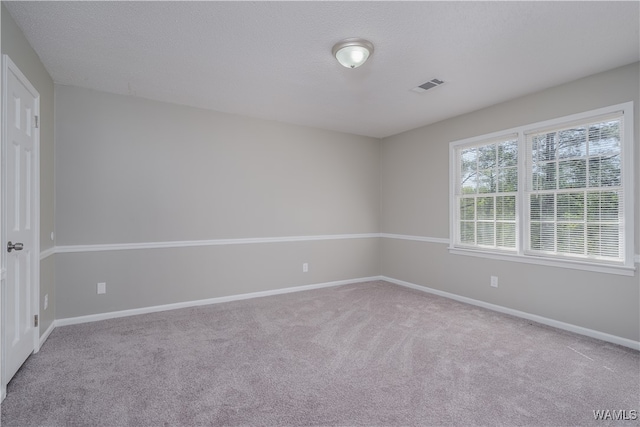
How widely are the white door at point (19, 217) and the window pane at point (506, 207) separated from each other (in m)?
4.66

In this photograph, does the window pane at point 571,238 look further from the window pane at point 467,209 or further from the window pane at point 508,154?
the window pane at point 467,209

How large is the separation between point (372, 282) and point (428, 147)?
2.37 metres

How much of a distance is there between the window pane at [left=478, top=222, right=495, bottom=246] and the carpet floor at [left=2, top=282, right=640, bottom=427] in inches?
37.2

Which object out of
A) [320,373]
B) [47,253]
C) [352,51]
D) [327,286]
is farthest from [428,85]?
[47,253]

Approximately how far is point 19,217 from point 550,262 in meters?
4.82

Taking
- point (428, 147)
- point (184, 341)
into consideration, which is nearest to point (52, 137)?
point (184, 341)

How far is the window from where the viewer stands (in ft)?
9.64

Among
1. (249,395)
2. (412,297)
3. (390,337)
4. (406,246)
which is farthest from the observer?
(406,246)

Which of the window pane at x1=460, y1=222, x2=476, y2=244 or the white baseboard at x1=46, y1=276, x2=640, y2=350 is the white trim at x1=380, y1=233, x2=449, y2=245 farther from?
the white baseboard at x1=46, y1=276, x2=640, y2=350

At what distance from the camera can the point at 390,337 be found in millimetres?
3018

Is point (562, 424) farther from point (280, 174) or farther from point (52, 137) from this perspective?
point (52, 137)

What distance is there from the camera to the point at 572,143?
3246 millimetres

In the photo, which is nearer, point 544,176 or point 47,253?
point 47,253

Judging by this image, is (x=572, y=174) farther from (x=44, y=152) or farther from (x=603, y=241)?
(x=44, y=152)
